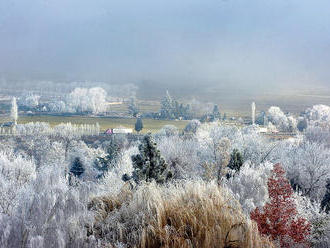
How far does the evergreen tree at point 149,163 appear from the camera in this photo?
13.2 meters

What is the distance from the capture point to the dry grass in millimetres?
4473

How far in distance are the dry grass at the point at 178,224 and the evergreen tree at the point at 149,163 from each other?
747 cm

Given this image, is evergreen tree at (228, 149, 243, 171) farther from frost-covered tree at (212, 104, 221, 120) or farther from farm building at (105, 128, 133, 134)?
frost-covered tree at (212, 104, 221, 120)

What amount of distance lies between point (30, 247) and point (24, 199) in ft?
4.06

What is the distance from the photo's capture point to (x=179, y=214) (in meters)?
5.02

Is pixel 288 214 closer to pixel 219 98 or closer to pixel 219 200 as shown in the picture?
pixel 219 200

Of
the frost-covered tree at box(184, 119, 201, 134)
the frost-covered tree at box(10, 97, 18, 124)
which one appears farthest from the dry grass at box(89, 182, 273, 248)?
the frost-covered tree at box(10, 97, 18, 124)

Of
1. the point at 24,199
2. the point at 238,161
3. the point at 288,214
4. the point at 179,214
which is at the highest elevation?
the point at 24,199

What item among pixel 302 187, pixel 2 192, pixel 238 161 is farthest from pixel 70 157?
pixel 2 192

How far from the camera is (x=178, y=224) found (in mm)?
4891

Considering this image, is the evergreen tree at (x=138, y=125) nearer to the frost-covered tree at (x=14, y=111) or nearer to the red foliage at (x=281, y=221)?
the frost-covered tree at (x=14, y=111)

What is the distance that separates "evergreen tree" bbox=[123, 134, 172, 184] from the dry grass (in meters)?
7.47

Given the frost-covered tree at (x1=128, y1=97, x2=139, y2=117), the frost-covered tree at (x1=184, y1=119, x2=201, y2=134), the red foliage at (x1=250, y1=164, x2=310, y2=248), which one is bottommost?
the frost-covered tree at (x1=184, y1=119, x2=201, y2=134)

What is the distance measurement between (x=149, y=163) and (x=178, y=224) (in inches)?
333
